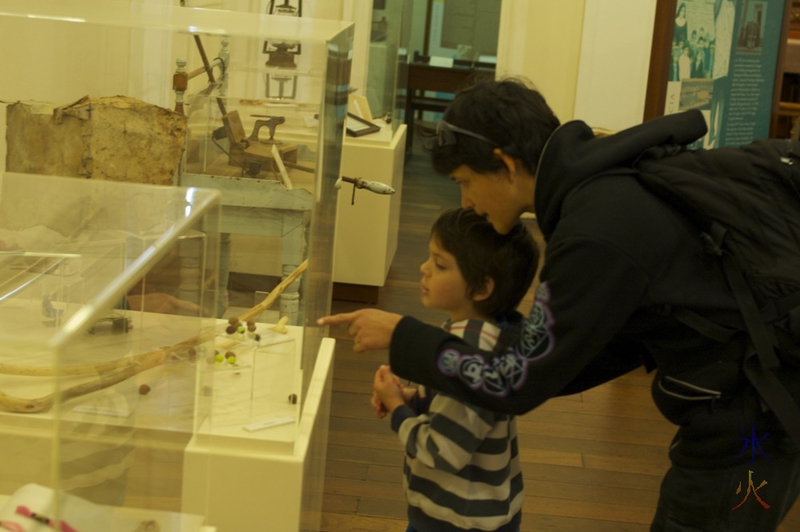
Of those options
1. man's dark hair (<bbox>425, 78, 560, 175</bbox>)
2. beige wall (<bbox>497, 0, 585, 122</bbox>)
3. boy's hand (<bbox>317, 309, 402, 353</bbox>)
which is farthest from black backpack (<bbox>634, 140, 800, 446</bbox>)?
beige wall (<bbox>497, 0, 585, 122</bbox>)

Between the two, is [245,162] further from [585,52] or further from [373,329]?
[585,52]

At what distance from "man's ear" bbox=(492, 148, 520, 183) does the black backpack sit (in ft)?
0.63

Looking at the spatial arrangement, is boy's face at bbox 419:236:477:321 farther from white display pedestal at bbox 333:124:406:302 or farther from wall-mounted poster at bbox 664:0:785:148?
wall-mounted poster at bbox 664:0:785:148

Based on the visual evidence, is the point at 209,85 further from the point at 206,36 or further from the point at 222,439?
the point at 222,439

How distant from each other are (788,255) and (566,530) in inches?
71.2

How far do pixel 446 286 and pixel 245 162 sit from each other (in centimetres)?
67

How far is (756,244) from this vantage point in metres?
1.47

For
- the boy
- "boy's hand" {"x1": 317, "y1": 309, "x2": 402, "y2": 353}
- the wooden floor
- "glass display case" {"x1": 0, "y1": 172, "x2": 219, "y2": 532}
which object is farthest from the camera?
the wooden floor

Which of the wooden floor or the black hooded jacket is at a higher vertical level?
the black hooded jacket

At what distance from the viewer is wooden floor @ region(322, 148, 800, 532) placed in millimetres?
3123

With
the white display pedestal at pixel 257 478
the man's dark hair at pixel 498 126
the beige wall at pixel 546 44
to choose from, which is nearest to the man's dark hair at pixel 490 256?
the man's dark hair at pixel 498 126

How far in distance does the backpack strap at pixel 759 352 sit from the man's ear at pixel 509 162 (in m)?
0.31

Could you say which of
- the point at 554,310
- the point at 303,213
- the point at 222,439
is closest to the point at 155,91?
the point at 303,213

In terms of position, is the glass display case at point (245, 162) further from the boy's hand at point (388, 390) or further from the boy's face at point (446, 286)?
the boy's face at point (446, 286)
